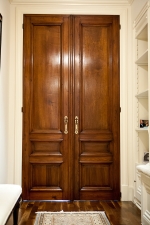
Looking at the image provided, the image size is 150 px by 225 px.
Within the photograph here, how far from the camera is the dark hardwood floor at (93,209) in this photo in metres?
2.66

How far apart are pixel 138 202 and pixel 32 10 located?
291 cm

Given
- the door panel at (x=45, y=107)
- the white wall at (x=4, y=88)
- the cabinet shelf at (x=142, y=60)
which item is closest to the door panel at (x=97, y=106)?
the door panel at (x=45, y=107)

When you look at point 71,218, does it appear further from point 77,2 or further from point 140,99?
point 77,2

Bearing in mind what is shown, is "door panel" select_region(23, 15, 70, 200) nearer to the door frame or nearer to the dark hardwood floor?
the door frame

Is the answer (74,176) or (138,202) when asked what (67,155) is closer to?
(74,176)

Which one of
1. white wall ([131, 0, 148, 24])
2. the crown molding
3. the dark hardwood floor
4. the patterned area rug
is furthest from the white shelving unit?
the patterned area rug

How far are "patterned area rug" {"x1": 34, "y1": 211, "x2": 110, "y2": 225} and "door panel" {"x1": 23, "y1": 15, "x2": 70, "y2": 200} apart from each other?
557 mm

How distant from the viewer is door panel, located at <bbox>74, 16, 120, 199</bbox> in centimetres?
343

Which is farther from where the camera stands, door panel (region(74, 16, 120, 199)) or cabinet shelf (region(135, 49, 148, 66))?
door panel (region(74, 16, 120, 199))

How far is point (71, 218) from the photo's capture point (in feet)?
8.87

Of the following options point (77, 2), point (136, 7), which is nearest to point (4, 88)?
point (77, 2)

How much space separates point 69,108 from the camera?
344 centimetres

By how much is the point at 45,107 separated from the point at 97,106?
72 centimetres

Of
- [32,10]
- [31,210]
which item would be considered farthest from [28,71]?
[31,210]
